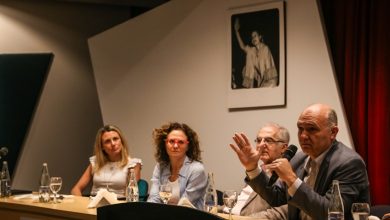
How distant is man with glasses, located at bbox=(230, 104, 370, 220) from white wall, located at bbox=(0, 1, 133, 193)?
14.8 ft

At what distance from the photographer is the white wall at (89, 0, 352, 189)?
5.28 m

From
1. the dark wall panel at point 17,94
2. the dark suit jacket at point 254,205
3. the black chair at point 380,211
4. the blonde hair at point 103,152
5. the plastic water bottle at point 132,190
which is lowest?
the dark suit jacket at point 254,205

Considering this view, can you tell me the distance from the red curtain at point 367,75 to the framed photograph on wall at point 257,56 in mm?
447

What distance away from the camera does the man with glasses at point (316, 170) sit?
3.19 m

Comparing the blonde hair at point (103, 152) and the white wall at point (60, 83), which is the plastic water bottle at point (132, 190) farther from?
the white wall at point (60, 83)

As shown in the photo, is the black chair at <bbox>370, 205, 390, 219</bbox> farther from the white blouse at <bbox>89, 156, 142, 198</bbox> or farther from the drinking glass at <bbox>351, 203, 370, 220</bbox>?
the white blouse at <bbox>89, 156, 142, 198</bbox>

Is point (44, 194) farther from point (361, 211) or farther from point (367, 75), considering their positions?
point (367, 75)

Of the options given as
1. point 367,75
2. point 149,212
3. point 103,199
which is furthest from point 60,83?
point 149,212

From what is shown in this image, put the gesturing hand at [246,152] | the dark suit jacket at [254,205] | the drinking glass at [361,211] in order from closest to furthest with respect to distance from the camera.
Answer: the drinking glass at [361,211] < the gesturing hand at [246,152] < the dark suit jacket at [254,205]

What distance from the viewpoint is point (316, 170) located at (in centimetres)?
340

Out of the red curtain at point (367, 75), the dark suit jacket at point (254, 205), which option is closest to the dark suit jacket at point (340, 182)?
the dark suit jacket at point (254, 205)

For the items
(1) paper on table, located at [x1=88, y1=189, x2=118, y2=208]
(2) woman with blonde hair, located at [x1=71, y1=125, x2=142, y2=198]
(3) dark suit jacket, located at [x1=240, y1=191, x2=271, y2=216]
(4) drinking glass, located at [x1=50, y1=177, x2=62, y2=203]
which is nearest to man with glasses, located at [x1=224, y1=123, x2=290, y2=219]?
(3) dark suit jacket, located at [x1=240, y1=191, x2=271, y2=216]

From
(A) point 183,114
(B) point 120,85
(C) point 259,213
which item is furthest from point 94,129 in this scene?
(C) point 259,213

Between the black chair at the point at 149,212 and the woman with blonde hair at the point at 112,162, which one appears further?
the woman with blonde hair at the point at 112,162
